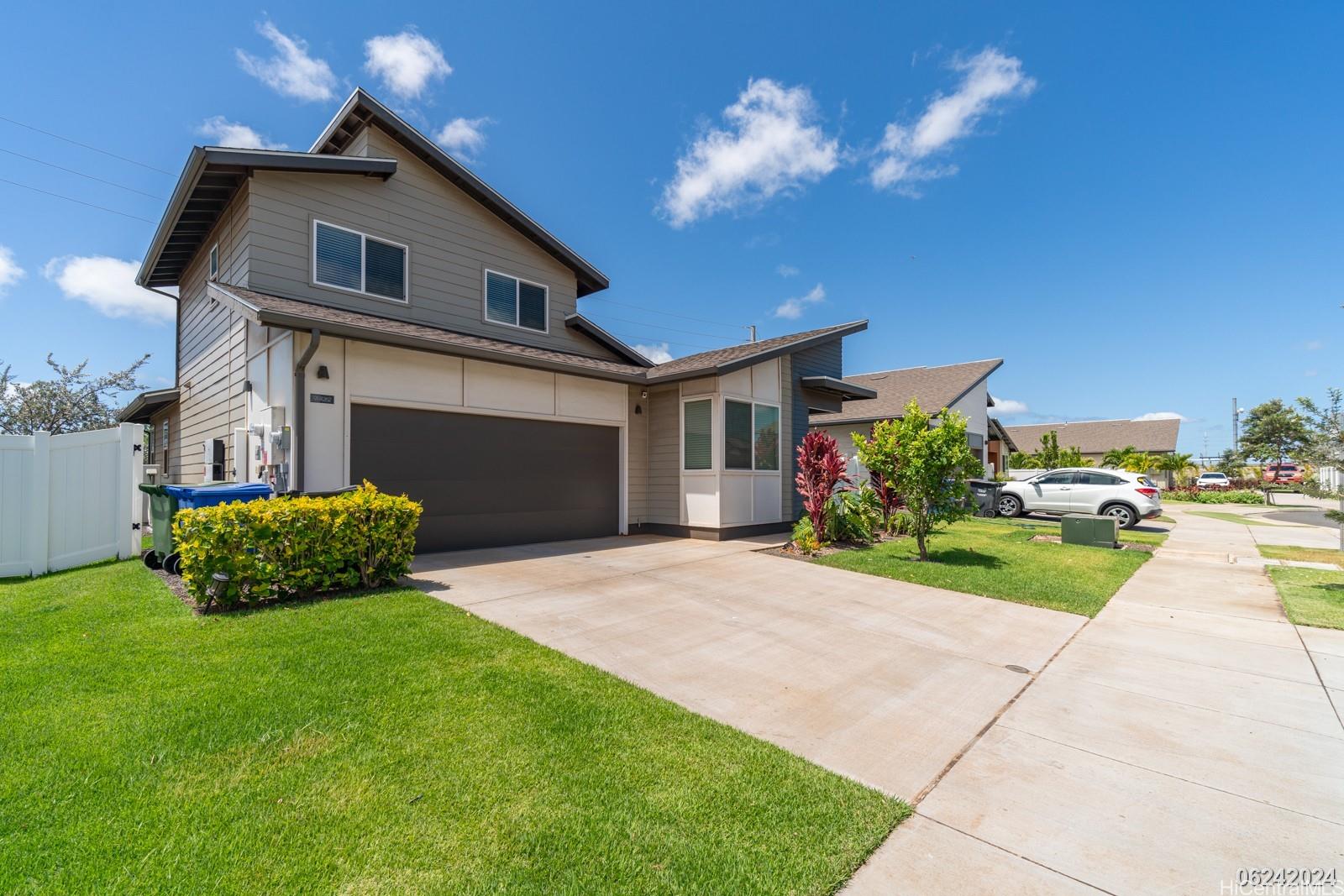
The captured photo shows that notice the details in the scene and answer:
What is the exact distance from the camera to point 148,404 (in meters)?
12.7

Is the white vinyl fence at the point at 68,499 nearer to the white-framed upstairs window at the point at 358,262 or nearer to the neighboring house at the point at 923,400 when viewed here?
the white-framed upstairs window at the point at 358,262

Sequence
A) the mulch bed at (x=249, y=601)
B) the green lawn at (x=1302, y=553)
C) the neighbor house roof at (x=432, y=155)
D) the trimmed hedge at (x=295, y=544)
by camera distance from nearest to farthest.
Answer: the trimmed hedge at (x=295, y=544) → the mulch bed at (x=249, y=601) → the green lawn at (x=1302, y=553) → the neighbor house roof at (x=432, y=155)

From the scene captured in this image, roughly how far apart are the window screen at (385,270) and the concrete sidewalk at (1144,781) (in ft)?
35.9

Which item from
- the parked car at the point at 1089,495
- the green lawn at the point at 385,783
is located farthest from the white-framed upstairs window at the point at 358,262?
the parked car at the point at 1089,495

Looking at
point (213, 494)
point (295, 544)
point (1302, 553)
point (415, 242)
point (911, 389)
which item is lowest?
point (1302, 553)

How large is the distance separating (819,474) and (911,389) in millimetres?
18152

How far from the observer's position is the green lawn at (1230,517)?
17031 mm

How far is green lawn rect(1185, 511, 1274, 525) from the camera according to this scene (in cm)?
1703

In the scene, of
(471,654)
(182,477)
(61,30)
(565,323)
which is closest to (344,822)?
(471,654)

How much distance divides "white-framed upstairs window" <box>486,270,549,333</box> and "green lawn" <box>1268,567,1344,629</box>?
12.7 metres

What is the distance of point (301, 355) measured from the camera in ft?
23.8

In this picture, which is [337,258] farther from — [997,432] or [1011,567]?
[997,432]

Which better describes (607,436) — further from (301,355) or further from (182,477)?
(182,477)

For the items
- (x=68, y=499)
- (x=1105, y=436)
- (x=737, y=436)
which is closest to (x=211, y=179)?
(x=68, y=499)
